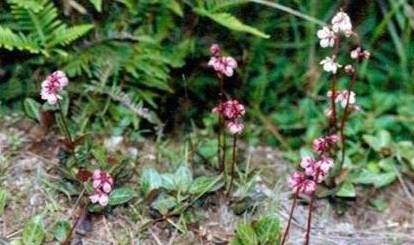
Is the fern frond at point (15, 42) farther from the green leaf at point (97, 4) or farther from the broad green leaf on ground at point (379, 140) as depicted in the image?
the broad green leaf on ground at point (379, 140)

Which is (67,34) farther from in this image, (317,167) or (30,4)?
(317,167)

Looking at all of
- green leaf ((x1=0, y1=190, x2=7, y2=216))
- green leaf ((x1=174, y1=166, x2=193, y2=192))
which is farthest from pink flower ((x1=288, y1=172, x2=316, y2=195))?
green leaf ((x1=0, y1=190, x2=7, y2=216))

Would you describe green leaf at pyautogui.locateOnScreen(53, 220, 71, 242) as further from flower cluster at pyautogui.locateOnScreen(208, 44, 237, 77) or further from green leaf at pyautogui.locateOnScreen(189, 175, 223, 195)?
flower cluster at pyautogui.locateOnScreen(208, 44, 237, 77)

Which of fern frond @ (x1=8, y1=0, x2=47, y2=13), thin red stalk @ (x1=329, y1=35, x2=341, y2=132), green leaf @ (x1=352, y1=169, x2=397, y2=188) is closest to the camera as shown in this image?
thin red stalk @ (x1=329, y1=35, x2=341, y2=132)

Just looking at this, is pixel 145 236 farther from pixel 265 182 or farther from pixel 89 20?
pixel 89 20

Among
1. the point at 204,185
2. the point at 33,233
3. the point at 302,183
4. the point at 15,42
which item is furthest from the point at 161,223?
the point at 15,42

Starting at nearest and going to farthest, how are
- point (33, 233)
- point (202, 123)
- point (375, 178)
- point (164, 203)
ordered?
point (33, 233)
point (164, 203)
point (375, 178)
point (202, 123)
